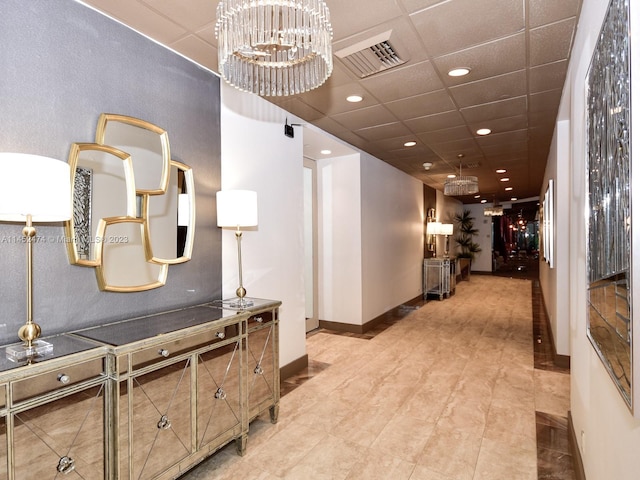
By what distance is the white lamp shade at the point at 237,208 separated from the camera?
2750 mm

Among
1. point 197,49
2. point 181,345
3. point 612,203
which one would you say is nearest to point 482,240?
point 197,49

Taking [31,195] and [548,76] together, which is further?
[548,76]

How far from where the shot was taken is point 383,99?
365cm

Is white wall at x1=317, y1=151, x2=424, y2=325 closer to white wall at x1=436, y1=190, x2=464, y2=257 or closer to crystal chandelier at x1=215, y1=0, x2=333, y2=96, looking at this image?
crystal chandelier at x1=215, y1=0, x2=333, y2=96

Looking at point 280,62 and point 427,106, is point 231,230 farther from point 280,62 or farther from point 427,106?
point 427,106

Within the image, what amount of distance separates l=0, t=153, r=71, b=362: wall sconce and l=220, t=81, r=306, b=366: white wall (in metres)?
1.51

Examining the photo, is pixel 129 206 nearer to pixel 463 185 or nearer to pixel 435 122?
pixel 435 122

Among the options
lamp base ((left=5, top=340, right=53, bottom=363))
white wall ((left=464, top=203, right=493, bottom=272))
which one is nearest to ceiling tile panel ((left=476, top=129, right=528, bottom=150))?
lamp base ((left=5, top=340, right=53, bottom=363))

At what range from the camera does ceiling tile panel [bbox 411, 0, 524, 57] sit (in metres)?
2.23

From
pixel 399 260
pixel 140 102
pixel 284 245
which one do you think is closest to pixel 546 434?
pixel 284 245

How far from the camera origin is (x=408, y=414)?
3066 mm

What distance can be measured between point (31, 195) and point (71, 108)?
809 millimetres

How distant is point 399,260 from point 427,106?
13.2 ft


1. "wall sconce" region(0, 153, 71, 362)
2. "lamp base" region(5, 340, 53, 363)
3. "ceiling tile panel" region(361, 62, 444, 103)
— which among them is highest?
"ceiling tile panel" region(361, 62, 444, 103)
